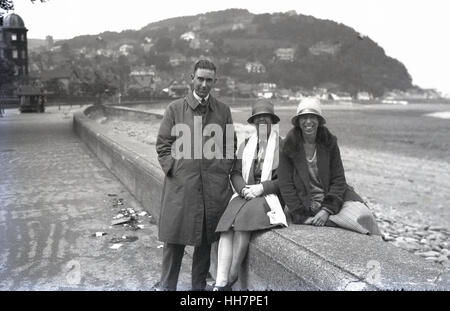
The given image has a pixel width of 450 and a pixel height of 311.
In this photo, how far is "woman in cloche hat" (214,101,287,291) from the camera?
10.1 ft

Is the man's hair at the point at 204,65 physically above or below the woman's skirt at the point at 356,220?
above

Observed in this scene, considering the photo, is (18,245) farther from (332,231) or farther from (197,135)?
(332,231)

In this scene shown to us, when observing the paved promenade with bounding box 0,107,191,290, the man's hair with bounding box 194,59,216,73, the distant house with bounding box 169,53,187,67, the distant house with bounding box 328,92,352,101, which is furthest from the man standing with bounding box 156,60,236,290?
the distant house with bounding box 169,53,187,67

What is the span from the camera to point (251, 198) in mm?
3289

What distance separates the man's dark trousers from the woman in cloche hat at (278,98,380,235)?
71 cm

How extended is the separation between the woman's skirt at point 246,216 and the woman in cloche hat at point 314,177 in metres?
0.24

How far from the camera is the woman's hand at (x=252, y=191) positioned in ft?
10.8

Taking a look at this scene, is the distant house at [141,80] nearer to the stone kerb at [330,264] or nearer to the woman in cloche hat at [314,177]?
the woman in cloche hat at [314,177]

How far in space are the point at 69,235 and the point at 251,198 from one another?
2711 millimetres

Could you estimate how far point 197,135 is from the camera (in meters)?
3.32

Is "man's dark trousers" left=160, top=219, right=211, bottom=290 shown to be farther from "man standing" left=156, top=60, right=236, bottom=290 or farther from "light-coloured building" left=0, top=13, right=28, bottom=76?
"light-coloured building" left=0, top=13, right=28, bottom=76

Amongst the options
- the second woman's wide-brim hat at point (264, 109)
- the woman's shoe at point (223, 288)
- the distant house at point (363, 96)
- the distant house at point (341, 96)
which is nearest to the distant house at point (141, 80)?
the distant house at point (341, 96)

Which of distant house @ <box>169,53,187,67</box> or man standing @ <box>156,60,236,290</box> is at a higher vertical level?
distant house @ <box>169,53,187,67</box>

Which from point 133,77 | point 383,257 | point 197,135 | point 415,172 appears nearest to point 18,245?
point 197,135
